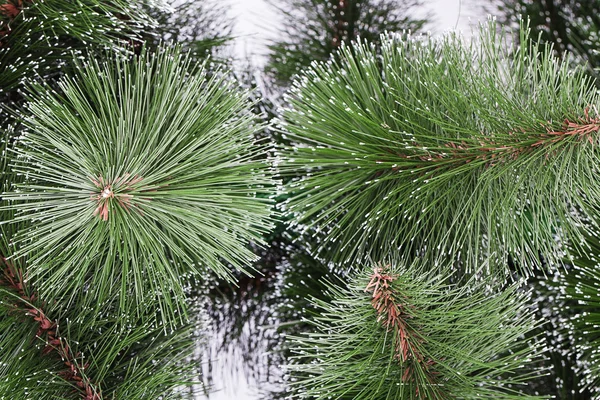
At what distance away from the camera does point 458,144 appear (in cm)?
30

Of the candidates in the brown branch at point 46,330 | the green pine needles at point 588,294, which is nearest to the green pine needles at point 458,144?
the green pine needles at point 588,294

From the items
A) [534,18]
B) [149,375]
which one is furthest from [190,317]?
[534,18]

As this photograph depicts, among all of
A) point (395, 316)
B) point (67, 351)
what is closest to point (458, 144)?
point (395, 316)

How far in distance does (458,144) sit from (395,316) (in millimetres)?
84

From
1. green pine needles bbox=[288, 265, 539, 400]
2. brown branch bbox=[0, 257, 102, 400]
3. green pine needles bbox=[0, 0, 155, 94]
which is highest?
green pine needles bbox=[0, 0, 155, 94]

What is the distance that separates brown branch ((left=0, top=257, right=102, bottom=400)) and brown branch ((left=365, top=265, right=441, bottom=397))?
0.46ft

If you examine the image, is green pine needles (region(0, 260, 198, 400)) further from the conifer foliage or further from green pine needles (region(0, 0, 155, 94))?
green pine needles (region(0, 0, 155, 94))

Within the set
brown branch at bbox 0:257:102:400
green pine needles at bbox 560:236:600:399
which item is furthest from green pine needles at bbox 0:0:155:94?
green pine needles at bbox 560:236:600:399

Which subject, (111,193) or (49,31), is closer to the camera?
(111,193)

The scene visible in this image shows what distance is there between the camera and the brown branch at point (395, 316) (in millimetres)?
286

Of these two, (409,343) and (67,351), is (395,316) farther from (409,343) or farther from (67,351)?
(67,351)

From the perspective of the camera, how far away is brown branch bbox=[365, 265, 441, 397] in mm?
286

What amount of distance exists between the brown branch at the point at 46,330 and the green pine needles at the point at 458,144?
130mm

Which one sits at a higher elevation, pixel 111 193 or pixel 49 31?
pixel 49 31
